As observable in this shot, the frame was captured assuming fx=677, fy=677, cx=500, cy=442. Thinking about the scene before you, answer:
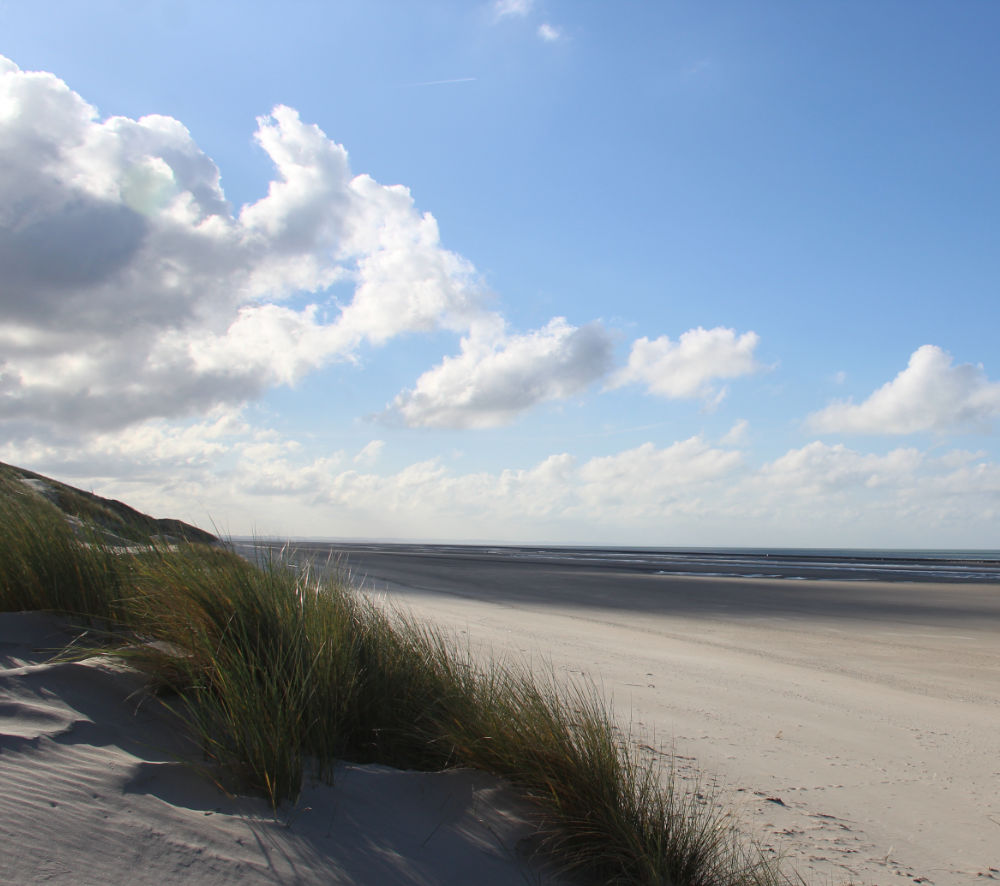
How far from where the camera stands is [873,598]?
72.6 feet

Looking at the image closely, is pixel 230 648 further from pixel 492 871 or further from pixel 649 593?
pixel 649 593

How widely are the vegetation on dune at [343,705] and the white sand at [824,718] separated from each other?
569 mm

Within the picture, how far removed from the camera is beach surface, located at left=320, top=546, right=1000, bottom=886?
3.59m

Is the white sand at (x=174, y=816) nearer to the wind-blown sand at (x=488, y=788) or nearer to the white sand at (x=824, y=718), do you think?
the wind-blown sand at (x=488, y=788)

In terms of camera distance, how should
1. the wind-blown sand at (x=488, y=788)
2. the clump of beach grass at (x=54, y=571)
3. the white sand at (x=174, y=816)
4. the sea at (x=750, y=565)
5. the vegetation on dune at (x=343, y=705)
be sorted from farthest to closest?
the sea at (x=750, y=565)
the clump of beach grass at (x=54, y=571)
the vegetation on dune at (x=343, y=705)
the wind-blown sand at (x=488, y=788)
the white sand at (x=174, y=816)

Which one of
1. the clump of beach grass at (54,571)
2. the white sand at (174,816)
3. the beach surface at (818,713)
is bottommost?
the beach surface at (818,713)

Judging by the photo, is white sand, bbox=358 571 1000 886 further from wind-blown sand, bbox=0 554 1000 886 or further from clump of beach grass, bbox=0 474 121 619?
clump of beach grass, bbox=0 474 121 619

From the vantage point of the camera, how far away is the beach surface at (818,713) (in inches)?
141

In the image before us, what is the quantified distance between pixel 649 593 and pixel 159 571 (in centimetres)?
1991

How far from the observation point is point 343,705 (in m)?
3.76

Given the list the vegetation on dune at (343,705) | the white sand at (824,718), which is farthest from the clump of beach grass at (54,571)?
the white sand at (824,718)

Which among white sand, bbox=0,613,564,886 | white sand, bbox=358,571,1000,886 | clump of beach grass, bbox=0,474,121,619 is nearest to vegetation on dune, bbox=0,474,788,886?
clump of beach grass, bbox=0,474,121,619

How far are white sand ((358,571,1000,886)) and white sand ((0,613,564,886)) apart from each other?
1612 millimetres

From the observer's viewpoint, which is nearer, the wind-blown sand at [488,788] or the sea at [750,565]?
the wind-blown sand at [488,788]
